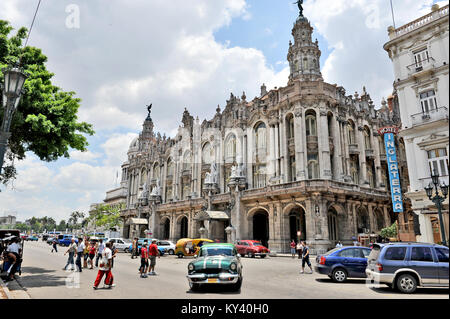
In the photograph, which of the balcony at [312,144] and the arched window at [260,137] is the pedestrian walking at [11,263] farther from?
the arched window at [260,137]

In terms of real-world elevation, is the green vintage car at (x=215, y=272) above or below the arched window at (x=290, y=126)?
below

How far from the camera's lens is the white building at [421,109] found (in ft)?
34.8

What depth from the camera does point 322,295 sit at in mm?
9047

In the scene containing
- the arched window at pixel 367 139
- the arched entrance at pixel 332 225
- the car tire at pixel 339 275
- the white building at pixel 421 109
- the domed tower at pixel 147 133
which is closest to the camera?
the white building at pixel 421 109

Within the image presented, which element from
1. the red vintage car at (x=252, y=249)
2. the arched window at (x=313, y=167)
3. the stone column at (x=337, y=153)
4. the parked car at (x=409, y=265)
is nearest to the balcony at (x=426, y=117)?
the parked car at (x=409, y=265)

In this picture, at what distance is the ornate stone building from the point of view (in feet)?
104

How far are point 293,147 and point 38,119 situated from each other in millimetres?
27335

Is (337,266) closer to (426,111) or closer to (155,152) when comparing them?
(426,111)

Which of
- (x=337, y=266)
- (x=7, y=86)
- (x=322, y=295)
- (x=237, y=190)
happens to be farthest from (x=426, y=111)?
(x=237, y=190)

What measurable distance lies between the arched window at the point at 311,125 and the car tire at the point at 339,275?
23934 mm

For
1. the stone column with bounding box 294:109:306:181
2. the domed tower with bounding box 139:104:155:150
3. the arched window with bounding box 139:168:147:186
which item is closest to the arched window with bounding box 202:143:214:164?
the stone column with bounding box 294:109:306:181

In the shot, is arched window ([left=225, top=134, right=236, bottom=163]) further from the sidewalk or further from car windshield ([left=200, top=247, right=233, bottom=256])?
the sidewalk

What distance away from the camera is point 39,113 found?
1205 centimetres

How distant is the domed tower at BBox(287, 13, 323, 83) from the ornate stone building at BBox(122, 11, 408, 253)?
0.45ft
